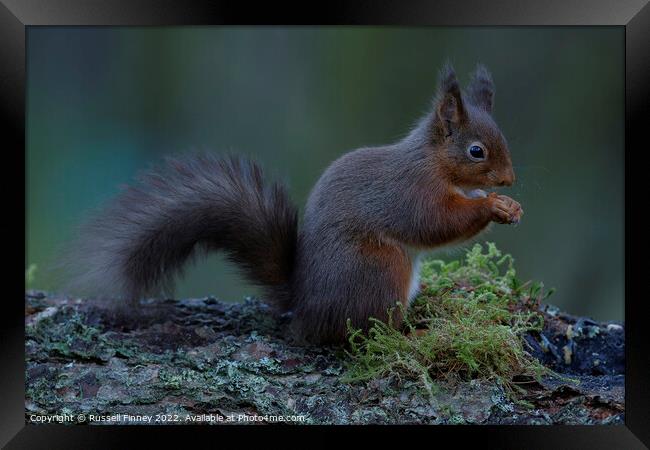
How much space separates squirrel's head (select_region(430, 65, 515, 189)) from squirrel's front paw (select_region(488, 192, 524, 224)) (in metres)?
0.07

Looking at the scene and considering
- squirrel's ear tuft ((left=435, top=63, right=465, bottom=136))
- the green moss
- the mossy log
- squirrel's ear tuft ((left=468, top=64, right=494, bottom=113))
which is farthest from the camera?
squirrel's ear tuft ((left=468, top=64, right=494, bottom=113))

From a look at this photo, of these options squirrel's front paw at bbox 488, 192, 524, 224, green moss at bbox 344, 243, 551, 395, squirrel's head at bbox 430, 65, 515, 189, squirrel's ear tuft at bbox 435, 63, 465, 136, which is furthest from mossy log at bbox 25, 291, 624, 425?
squirrel's ear tuft at bbox 435, 63, 465, 136

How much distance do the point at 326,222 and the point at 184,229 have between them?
480 millimetres

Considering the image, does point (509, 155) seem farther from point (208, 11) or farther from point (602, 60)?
point (602, 60)

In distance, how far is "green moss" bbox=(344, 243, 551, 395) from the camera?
84.0 inches

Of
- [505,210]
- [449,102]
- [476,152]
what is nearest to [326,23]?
[449,102]

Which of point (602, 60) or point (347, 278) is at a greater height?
point (602, 60)

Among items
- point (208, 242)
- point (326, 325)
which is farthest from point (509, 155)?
point (208, 242)

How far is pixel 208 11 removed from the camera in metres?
1.85

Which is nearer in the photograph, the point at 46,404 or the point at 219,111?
the point at 46,404

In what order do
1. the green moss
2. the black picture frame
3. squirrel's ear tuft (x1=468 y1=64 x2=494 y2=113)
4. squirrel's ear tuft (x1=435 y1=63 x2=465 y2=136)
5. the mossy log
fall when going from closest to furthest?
the black picture frame < the mossy log < the green moss < squirrel's ear tuft (x1=435 y1=63 x2=465 y2=136) < squirrel's ear tuft (x1=468 y1=64 x2=494 y2=113)

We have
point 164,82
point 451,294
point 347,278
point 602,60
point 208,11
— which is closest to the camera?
point 208,11

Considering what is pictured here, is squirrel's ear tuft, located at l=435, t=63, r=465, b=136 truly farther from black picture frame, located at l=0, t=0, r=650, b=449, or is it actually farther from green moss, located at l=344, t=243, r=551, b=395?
green moss, located at l=344, t=243, r=551, b=395

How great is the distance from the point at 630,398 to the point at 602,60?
2.84 m
